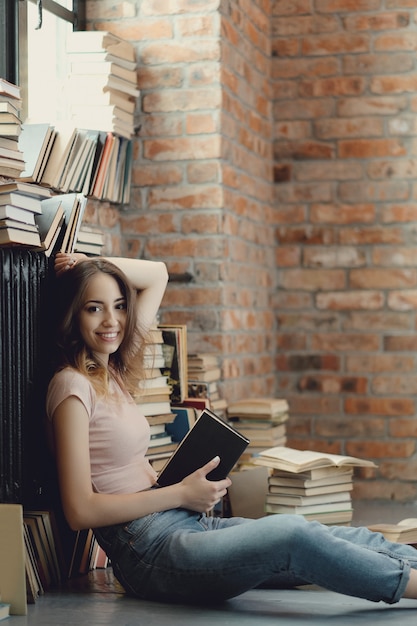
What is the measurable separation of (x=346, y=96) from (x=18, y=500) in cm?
252

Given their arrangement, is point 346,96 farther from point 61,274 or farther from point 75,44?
point 61,274

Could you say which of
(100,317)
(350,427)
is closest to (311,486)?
(100,317)

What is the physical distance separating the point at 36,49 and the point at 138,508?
1780 mm

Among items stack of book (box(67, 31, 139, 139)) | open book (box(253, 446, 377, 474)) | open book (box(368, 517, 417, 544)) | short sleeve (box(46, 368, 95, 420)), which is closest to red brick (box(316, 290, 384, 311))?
open book (box(253, 446, 377, 474))

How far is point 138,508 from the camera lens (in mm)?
2518

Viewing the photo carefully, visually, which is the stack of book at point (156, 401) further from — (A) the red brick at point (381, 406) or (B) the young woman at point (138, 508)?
(A) the red brick at point (381, 406)

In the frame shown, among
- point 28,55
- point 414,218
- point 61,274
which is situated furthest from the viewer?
point 414,218

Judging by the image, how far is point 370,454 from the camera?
4.36 meters

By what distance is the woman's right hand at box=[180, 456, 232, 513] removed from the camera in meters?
2.57

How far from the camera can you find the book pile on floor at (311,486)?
318 cm

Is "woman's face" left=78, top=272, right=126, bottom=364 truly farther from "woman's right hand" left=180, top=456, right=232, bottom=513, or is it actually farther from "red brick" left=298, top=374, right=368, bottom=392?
"red brick" left=298, top=374, right=368, bottom=392

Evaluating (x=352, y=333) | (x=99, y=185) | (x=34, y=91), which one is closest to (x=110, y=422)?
(x=99, y=185)

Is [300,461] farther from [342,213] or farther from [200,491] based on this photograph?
[342,213]

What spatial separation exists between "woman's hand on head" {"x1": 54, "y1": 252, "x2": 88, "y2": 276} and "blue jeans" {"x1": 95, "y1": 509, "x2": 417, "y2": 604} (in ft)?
2.37
